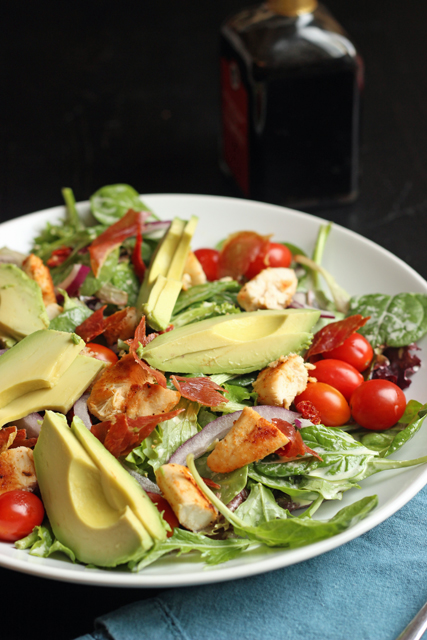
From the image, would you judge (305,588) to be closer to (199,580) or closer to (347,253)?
(199,580)

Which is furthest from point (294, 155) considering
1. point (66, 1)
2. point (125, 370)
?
point (66, 1)

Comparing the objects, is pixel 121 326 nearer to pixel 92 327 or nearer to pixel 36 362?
pixel 92 327

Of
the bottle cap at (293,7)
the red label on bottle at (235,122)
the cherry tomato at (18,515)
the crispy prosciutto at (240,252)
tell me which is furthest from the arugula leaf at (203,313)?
the bottle cap at (293,7)

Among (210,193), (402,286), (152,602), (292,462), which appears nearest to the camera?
(152,602)

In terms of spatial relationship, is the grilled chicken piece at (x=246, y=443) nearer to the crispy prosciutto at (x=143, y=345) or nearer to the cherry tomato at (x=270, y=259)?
the crispy prosciutto at (x=143, y=345)

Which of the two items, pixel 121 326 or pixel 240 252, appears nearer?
pixel 121 326

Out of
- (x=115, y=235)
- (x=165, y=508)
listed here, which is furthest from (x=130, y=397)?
(x=115, y=235)
